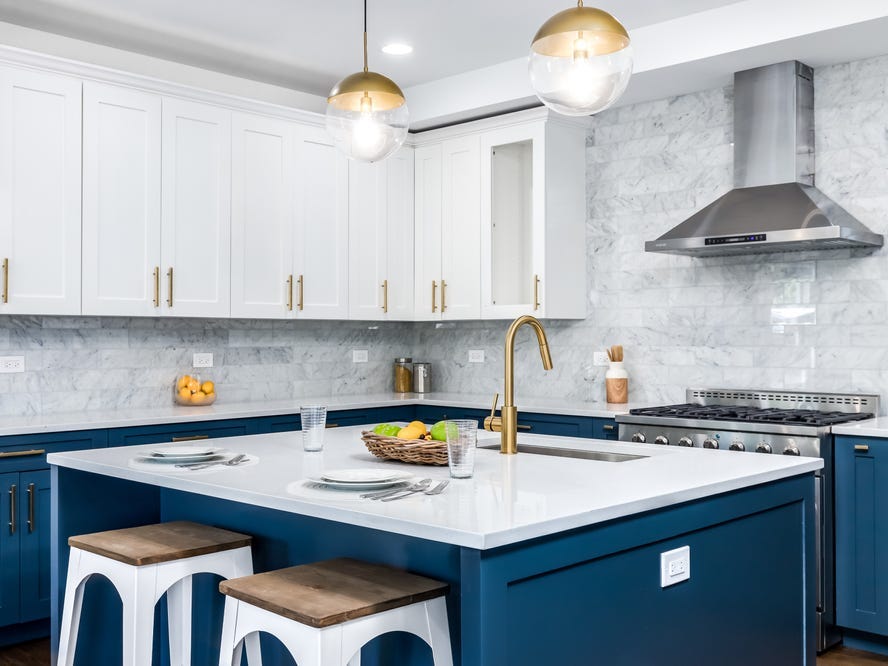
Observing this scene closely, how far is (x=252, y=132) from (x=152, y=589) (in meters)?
3.17

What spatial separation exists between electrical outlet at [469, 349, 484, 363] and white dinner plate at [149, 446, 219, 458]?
3.29m

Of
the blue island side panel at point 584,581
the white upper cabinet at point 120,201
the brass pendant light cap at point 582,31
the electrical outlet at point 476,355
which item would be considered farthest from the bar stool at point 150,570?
the electrical outlet at point 476,355

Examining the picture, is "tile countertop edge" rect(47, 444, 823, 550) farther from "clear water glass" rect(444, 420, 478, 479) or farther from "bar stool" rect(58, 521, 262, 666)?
"clear water glass" rect(444, 420, 478, 479)

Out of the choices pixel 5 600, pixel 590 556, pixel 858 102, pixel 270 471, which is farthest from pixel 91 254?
pixel 858 102

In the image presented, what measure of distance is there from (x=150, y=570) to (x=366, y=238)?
340 centimetres

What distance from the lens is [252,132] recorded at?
15.8 ft

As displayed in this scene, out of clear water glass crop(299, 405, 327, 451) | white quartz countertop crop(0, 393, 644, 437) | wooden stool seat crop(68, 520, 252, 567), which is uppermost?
clear water glass crop(299, 405, 327, 451)

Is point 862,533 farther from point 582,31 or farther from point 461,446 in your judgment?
point 582,31

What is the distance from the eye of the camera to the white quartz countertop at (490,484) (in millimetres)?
1669

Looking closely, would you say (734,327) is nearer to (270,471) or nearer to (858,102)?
(858,102)

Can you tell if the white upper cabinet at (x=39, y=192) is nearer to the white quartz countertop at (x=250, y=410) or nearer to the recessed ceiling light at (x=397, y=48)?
the white quartz countertop at (x=250, y=410)

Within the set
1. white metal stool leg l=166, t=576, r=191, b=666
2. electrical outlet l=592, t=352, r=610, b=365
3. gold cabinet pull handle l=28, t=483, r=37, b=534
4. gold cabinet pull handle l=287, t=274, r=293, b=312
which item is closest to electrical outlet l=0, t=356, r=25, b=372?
gold cabinet pull handle l=28, t=483, r=37, b=534

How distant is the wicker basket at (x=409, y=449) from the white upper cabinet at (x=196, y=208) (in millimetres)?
2351

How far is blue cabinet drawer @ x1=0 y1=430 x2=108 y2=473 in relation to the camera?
3615 mm
